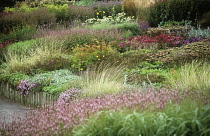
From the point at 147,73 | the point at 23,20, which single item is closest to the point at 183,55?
the point at 147,73

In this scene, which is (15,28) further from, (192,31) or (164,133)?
(164,133)

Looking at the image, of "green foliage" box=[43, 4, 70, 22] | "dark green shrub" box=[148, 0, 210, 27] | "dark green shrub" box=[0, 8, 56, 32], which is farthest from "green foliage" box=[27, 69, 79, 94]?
"green foliage" box=[43, 4, 70, 22]

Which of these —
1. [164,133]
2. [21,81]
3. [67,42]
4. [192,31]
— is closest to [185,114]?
[164,133]

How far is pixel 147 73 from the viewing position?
6.76 meters

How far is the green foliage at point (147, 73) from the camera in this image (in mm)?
6234

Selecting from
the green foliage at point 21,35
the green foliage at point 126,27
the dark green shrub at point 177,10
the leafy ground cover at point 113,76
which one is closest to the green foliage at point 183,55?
the leafy ground cover at point 113,76

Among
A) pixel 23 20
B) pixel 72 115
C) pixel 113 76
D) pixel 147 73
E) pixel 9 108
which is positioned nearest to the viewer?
pixel 72 115

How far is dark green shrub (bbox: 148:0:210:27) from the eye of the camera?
46.9 feet

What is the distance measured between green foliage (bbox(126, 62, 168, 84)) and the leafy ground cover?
0.08 feet

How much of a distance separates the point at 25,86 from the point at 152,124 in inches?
170

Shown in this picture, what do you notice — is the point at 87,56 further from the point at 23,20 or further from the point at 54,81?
the point at 23,20

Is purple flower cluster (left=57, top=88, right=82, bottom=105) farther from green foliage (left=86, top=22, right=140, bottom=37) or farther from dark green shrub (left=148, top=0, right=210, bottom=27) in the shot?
dark green shrub (left=148, top=0, right=210, bottom=27)

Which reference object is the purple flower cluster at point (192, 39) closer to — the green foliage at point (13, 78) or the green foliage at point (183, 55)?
the green foliage at point (183, 55)

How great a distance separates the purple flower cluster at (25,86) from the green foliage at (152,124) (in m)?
3.40
